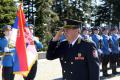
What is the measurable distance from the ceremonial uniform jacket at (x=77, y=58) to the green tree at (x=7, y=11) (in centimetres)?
2911

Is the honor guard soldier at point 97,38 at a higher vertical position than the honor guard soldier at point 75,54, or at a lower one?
lower

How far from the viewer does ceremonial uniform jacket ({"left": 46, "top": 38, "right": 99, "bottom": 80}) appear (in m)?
5.36

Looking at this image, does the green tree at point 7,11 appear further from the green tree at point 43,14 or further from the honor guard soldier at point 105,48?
the honor guard soldier at point 105,48

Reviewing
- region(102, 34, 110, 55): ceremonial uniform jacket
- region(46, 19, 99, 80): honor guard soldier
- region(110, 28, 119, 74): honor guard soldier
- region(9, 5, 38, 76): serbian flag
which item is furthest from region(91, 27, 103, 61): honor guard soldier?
region(46, 19, 99, 80): honor guard soldier

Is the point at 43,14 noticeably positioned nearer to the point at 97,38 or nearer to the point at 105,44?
the point at 105,44

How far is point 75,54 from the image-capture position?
18.2ft

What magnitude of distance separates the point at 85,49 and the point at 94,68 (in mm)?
298

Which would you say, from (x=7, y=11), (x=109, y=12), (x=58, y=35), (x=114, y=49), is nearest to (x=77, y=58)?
(x=58, y=35)

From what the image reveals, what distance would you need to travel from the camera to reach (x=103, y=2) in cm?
6216

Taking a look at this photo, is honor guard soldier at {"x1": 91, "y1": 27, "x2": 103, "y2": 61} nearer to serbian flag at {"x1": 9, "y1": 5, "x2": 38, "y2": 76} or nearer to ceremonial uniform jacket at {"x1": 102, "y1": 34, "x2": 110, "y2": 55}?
ceremonial uniform jacket at {"x1": 102, "y1": 34, "x2": 110, "y2": 55}

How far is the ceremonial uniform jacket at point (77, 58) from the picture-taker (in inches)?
211

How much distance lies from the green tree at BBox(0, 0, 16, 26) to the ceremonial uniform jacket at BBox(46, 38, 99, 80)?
95.5 feet

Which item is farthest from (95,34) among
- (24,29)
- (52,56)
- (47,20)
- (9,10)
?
(47,20)

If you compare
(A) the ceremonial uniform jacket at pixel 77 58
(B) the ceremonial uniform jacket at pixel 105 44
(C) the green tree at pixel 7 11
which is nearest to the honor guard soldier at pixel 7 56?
(B) the ceremonial uniform jacket at pixel 105 44
